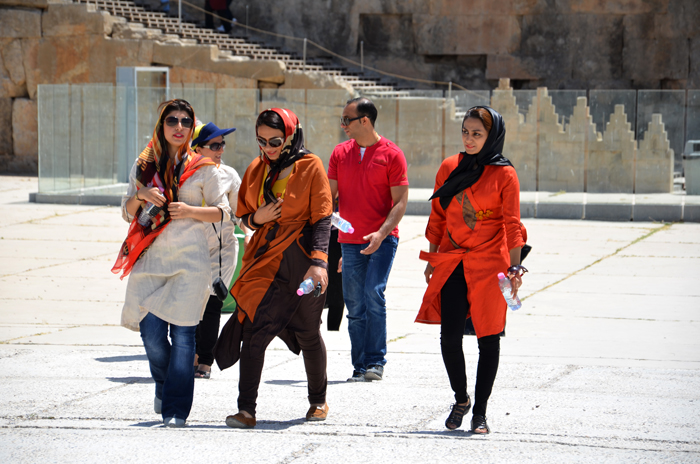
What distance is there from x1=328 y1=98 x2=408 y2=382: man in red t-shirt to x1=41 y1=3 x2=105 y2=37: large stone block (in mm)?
20040

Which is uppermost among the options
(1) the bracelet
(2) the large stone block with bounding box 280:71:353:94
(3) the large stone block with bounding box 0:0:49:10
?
(3) the large stone block with bounding box 0:0:49:10

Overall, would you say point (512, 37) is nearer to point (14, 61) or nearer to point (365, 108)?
point (14, 61)

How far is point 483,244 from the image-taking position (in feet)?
15.6

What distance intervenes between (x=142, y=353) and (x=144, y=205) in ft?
7.42

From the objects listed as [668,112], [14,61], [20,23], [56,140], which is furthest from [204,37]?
[668,112]

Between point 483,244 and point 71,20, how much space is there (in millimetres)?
22614

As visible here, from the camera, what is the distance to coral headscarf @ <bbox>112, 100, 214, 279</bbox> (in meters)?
4.88

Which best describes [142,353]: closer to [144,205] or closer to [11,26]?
[144,205]

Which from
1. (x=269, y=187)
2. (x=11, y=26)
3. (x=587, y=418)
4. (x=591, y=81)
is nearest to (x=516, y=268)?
(x=587, y=418)

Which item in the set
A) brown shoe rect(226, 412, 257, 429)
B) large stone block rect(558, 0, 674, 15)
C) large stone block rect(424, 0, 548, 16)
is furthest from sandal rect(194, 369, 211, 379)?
large stone block rect(558, 0, 674, 15)

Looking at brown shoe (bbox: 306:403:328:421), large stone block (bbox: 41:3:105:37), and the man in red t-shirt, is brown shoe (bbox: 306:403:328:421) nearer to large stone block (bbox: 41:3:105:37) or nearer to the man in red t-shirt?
the man in red t-shirt

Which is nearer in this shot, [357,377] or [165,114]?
[165,114]

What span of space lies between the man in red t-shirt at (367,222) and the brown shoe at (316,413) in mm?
1127

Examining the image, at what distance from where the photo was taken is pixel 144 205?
4926 mm
